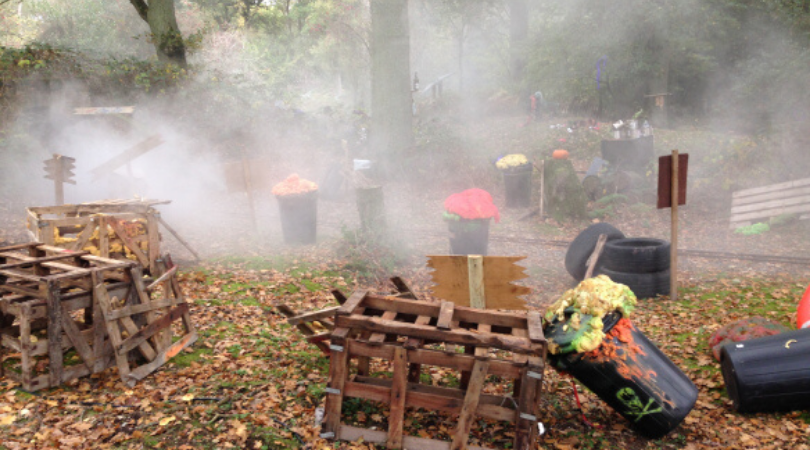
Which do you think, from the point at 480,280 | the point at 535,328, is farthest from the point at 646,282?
the point at 535,328

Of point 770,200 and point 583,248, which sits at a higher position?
point 770,200

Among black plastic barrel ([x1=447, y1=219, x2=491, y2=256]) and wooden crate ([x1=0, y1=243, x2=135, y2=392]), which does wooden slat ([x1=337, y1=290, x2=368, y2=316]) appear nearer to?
wooden crate ([x1=0, y1=243, x2=135, y2=392])

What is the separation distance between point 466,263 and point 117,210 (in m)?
5.62

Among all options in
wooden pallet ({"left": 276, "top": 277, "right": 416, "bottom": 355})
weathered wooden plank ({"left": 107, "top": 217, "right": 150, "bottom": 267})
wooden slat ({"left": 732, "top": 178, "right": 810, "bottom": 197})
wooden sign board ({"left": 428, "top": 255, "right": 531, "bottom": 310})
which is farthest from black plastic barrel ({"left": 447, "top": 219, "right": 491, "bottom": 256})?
wooden slat ({"left": 732, "top": 178, "right": 810, "bottom": 197})

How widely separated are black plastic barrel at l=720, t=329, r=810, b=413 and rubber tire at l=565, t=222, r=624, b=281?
3697mm

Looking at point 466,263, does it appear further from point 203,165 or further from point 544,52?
point 544,52

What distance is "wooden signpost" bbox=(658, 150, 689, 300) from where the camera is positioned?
7609 mm

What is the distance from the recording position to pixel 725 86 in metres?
20.6

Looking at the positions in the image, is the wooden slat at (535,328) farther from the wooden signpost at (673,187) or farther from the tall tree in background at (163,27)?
the tall tree in background at (163,27)

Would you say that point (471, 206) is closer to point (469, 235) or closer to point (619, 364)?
point (469, 235)

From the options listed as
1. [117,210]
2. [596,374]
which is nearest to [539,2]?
[117,210]

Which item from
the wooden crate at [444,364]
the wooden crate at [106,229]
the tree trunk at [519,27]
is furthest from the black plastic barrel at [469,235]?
the tree trunk at [519,27]

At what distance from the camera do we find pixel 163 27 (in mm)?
15547

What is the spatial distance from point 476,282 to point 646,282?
419cm
